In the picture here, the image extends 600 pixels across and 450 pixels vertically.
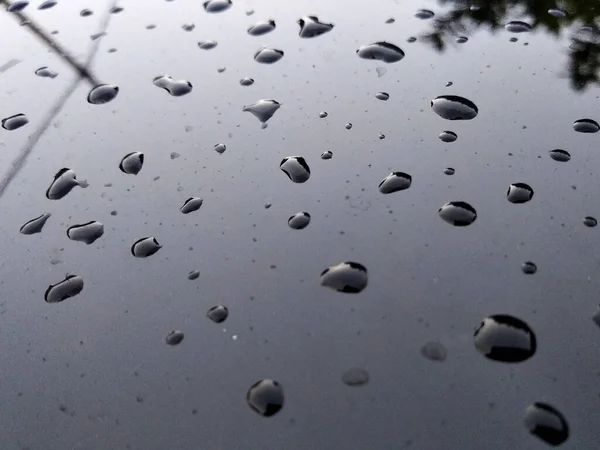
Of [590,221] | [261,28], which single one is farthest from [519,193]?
[261,28]

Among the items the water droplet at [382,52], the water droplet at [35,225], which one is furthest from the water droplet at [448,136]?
the water droplet at [35,225]

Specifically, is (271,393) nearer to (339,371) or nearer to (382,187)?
(339,371)

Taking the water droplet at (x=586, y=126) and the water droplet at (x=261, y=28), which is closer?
the water droplet at (x=586, y=126)

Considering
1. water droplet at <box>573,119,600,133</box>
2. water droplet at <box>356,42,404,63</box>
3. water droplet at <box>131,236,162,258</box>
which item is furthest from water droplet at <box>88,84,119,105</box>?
water droplet at <box>573,119,600,133</box>

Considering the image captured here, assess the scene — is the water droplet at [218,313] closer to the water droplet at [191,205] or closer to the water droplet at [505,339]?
the water droplet at [191,205]

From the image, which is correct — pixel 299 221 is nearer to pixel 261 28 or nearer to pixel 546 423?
pixel 546 423
